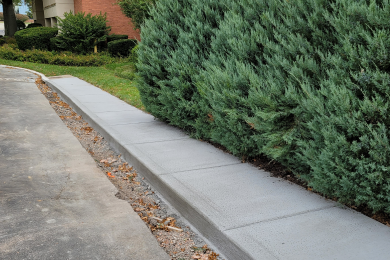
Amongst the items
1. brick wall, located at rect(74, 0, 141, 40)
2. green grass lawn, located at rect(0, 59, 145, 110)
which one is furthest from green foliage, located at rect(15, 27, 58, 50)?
brick wall, located at rect(74, 0, 141, 40)

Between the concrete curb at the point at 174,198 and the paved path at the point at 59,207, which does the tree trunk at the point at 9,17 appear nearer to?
the paved path at the point at 59,207

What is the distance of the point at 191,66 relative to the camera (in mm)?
5668

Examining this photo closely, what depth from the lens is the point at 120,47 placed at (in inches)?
791

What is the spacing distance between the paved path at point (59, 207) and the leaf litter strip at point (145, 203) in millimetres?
126

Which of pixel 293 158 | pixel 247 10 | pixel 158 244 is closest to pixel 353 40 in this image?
pixel 293 158

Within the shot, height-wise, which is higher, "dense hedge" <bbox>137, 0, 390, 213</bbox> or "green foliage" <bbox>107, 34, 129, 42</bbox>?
"green foliage" <bbox>107, 34, 129, 42</bbox>

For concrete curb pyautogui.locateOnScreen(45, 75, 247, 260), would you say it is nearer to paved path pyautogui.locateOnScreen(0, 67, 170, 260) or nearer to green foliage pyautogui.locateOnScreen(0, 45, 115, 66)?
paved path pyautogui.locateOnScreen(0, 67, 170, 260)

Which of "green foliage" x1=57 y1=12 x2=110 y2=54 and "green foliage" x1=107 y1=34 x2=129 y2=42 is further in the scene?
"green foliage" x1=107 y1=34 x2=129 y2=42

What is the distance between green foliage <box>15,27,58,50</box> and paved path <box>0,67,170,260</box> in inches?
656

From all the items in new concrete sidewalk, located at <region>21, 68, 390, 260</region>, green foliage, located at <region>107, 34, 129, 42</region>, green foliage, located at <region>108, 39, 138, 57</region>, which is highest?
green foliage, located at <region>107, 34, 129, 42</region>

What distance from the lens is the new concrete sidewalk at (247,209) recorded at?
9.52 ft

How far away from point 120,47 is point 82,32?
2.19 metres

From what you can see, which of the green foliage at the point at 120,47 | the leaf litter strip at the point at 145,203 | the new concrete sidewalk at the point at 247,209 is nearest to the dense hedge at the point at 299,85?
the new concrete sidewalk at the point at 247,209

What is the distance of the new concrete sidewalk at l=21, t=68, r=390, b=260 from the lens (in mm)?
2900
